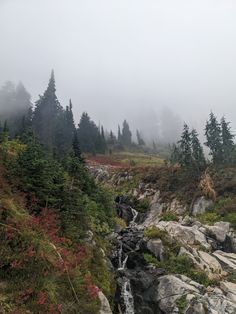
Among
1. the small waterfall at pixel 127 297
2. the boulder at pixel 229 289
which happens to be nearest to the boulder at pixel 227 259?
the boulder at pixel 229 289

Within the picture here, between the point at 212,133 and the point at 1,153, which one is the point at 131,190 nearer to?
the point at 212,133

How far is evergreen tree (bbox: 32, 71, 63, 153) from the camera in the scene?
109m

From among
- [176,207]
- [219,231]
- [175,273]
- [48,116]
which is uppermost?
[48,116]

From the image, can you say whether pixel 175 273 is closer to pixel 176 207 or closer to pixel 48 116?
pixel 176 207

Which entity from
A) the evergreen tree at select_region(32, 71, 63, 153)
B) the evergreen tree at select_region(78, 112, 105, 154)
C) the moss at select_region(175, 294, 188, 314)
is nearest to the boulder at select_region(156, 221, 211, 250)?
the moss at select_region(175, 294, 188, 314)

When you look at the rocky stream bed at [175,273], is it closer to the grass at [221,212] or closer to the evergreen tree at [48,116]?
the grass at [221,212]

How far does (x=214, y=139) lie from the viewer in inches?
3319

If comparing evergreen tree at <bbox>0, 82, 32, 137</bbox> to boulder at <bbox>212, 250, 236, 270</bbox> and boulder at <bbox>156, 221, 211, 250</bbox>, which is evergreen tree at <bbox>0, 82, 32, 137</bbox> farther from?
boulder at <bbox>212, 250, 236, 270</bbox>

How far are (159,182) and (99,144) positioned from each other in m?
70.1

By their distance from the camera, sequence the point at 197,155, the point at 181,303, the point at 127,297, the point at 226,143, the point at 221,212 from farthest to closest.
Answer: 1. the point at 226,143
2. the point at 197,155
3. the point at 221,212
4. the point at 127,297
5. the point at 181,303

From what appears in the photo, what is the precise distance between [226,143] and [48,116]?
5780cm

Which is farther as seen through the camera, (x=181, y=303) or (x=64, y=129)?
(x=64, y=129)

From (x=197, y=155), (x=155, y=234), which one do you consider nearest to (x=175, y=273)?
(x=155, y=234)

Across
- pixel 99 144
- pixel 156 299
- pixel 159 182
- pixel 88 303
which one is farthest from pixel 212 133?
pixel 88 303
